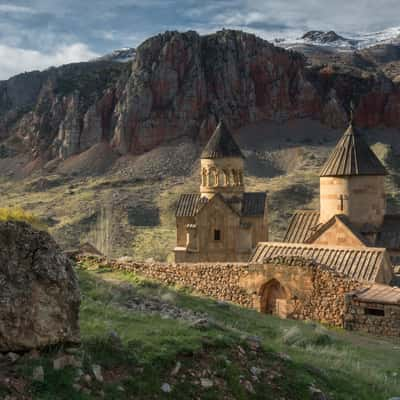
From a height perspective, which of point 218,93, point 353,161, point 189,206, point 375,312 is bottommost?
point 375,312

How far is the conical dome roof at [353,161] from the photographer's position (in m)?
17.9

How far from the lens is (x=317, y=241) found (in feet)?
57.9

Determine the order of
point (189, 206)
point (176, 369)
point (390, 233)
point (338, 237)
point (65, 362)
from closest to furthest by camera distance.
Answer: point (65, 362) < point (176, 369) < point (338, 237) < point (390, 233) < point (189, 206)

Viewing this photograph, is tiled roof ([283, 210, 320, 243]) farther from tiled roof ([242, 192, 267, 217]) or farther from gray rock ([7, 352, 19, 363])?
gray rock ([7, 352, 19, 363])

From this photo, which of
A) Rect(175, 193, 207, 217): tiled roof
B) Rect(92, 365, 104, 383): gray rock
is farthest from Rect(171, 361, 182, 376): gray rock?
Rect(175, 193, 207, 217): tiled roof

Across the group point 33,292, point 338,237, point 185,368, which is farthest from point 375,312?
point 33,292

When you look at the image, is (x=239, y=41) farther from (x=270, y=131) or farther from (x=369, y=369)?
(x=369, y=369)

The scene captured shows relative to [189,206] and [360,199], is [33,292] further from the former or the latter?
[189,206]

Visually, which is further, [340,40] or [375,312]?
[340,40]

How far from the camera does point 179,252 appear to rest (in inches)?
945

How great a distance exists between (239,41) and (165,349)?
80.9 m

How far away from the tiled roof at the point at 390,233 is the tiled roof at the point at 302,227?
7.07 ft

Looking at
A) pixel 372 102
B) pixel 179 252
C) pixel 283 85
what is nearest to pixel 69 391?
pixel 179 252

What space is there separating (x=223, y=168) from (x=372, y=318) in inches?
541
